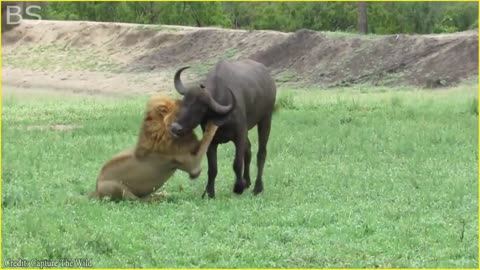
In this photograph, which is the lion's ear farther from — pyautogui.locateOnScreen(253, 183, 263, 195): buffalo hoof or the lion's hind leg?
pyautogui.locateOnScreen(253, 183, 263, 195): buffalo hoof

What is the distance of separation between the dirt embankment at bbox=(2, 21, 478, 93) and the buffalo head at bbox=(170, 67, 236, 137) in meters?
16.8

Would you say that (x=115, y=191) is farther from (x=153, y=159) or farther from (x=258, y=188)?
(x=258, y=188)

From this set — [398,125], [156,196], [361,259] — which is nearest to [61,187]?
[156,196]

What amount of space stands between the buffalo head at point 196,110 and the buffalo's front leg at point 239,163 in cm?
46

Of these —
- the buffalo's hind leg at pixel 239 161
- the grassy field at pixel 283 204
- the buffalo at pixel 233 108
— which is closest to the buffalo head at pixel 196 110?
the buffalo at pixel 233 108

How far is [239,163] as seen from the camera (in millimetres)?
9656

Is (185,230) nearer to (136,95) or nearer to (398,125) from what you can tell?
(398,125)

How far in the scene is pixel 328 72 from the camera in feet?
92.1

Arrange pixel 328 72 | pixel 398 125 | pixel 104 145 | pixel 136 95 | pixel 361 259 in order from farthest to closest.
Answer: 1. pixel 328 72
2. pixel 136 95
3. pixel 398 125
4. pixel 104 145
5. pixel 361 259

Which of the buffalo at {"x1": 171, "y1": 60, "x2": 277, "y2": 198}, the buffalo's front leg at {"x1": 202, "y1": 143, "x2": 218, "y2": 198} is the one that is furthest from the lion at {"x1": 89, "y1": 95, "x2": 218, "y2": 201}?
the buffalo's front leg at {"x1": 202, "y1": 143, "x2": 218, "y2": 198}

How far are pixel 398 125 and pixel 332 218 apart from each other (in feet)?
24.9

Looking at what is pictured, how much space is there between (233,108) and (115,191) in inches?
54.2

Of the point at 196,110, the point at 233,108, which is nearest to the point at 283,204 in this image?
the point at 233,108

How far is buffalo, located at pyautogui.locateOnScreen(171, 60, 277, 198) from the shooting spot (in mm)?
9070
